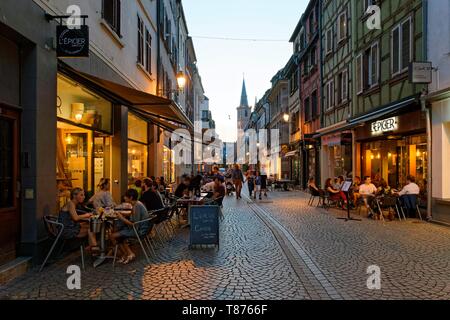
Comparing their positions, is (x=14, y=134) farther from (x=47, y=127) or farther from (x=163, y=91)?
(x=163, y=91)

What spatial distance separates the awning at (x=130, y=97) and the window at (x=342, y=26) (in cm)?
1024

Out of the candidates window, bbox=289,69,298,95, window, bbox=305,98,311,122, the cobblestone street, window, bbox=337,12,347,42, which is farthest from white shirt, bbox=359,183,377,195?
window, bbox=289,69,298,95

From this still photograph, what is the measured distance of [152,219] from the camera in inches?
298

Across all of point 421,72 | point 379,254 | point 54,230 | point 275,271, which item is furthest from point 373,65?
point 54,230

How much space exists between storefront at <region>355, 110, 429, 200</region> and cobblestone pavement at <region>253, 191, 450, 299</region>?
2.44 m

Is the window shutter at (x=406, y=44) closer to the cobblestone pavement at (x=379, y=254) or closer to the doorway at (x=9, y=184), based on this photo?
the cobblestone pavement at (x=379, y=254)

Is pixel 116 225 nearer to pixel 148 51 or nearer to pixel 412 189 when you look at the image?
pixel 412 189

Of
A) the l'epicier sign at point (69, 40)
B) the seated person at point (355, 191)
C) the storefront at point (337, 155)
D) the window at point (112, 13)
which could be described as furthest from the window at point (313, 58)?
the l'epicier sign at point (69, 40)

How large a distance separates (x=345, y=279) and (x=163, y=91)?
1524 centimetres

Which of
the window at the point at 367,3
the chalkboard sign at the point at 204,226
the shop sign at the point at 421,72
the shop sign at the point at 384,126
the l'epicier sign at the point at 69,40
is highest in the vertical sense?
the window at the point at 367,3

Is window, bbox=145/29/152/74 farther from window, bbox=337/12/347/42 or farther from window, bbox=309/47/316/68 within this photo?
window, bbox=309/47/316/68

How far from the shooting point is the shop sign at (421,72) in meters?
11.8

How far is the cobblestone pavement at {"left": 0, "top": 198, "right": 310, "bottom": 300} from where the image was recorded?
5.40 m

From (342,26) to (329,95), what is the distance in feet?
13.3
